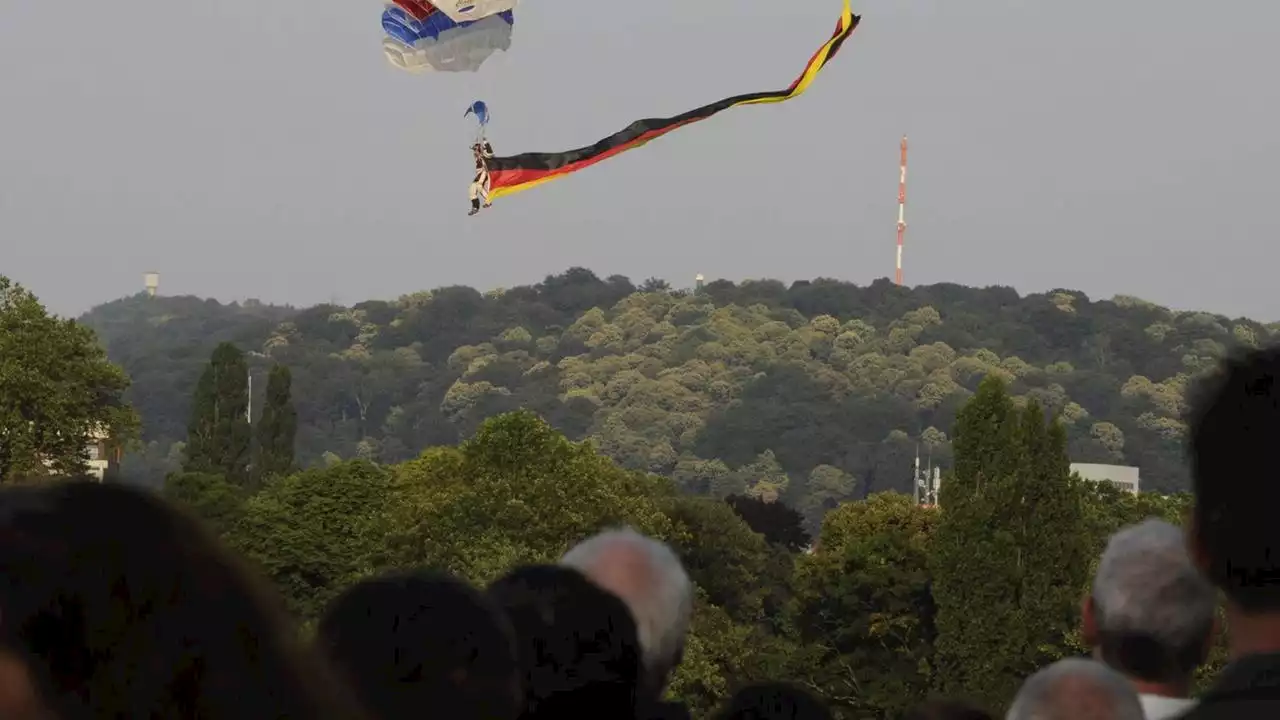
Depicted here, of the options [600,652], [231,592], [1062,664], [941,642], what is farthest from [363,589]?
[941,642]

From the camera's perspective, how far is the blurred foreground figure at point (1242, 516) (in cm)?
341

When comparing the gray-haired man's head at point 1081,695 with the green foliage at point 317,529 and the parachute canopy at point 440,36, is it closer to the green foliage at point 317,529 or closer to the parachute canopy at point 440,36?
the parachute canopy at point 440,36

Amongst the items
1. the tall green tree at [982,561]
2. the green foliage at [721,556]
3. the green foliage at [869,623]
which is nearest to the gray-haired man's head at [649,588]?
the tall green tree at [982,561]

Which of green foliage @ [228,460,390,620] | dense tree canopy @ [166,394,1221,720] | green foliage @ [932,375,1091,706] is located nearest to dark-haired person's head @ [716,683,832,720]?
dense tree canopy @ [166,394,1221,720]

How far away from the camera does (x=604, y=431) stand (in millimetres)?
198250

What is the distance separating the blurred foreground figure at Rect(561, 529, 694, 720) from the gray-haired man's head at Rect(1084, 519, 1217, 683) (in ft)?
3.36

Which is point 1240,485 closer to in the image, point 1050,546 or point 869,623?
point 1050,546

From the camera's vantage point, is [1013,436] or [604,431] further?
[604,431]

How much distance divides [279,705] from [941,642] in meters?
56.5

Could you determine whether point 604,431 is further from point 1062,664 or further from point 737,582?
point 1062,664

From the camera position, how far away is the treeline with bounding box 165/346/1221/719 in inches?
2256

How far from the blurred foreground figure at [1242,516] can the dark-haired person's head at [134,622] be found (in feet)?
5.45

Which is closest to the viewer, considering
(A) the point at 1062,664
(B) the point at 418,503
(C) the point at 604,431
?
(A) the point at 1062,664

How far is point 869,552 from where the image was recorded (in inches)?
2371
